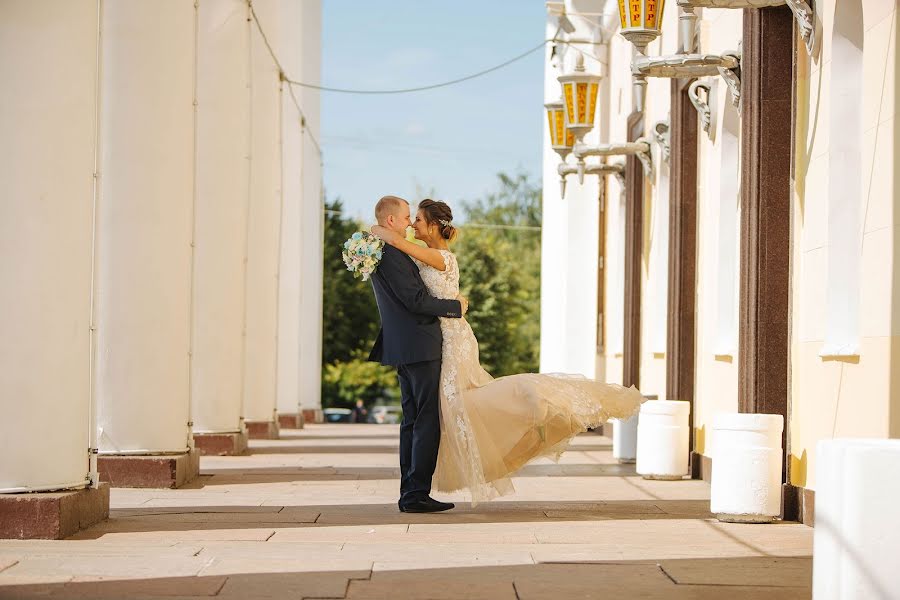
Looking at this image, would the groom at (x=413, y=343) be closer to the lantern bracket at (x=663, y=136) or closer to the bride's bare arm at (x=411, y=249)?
the bride's bare arm at (x=411, y=249)

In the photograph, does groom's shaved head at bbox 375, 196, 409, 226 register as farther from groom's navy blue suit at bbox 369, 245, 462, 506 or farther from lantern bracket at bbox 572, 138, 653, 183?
lantern bracket at bbox 572, 138, 653, 183

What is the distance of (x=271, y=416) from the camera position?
19.5 m

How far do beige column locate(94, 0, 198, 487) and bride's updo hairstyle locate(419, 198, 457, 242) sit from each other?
7.84ft

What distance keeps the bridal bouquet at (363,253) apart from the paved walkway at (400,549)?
5.03 ft

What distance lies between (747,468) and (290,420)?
15339 millimetres

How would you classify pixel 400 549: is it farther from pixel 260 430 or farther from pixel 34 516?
pixel 260 430

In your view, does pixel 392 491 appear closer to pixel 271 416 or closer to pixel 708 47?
pixel 708 47

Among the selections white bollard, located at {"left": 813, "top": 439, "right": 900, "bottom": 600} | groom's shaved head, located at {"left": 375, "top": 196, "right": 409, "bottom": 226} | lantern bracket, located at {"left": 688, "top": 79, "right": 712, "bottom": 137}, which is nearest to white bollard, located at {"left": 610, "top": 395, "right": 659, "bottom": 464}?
lantern bracket, located at {"left": 688, "top": 79, "right": 712, "bottom": 137}

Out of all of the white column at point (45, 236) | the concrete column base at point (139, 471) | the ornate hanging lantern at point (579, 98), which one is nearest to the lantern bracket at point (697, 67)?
the concrete column base at point (139, 471)

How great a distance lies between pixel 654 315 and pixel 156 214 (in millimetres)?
6986

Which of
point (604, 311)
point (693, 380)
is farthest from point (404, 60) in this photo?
point (693, 380)

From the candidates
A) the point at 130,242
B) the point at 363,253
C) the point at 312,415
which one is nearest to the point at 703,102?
the point at 363,253

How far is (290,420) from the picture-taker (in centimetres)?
2403

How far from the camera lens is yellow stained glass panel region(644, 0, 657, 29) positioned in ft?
36.4
